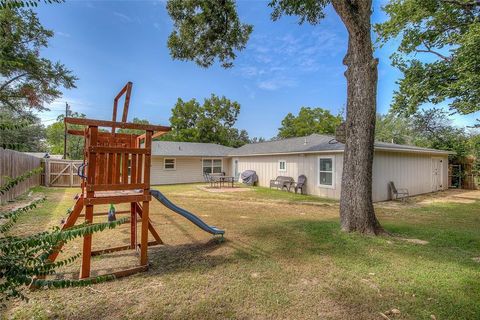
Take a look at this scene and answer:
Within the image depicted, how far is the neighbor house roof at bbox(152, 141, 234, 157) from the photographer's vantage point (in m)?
17.9

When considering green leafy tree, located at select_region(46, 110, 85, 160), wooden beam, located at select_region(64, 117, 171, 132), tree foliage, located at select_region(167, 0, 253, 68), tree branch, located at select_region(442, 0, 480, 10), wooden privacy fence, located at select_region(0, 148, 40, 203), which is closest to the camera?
wooden beam, located at select_region(64, 117, 171, 132)

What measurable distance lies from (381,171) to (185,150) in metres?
13.5

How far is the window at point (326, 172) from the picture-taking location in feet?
37.0

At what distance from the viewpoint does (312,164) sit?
40.6 ft

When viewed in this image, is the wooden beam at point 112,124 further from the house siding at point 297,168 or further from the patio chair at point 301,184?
the patio chair at point 301,184

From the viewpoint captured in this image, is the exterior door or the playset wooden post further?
the exterior door

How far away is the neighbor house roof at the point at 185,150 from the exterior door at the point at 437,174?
1357 centimetres

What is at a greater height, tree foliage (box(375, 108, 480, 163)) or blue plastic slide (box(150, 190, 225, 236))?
tree foliage (box(375, 108, 480, 163))

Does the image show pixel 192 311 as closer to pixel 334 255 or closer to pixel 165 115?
pixel 334 255

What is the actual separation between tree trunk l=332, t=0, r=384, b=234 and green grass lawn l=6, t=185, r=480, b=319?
0.47m

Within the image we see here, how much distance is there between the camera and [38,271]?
1.57 meters

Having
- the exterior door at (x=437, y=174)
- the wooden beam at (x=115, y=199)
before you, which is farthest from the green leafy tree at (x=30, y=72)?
the exterior door at (x=437, y=174)

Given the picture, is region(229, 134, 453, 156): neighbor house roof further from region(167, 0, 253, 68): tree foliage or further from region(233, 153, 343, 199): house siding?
region(167, 0, 253, 68): tree foliage

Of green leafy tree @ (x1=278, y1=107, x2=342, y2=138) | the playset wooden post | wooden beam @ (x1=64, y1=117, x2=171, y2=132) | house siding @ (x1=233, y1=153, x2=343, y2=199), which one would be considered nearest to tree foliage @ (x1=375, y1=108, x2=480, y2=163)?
house siding @ (x1=233, y1=153, x2=343, y2=199)
